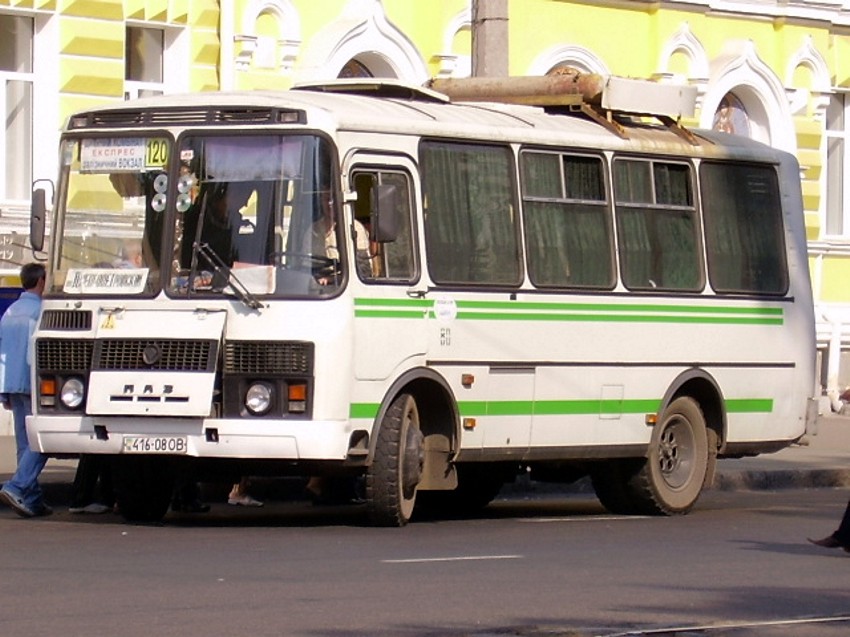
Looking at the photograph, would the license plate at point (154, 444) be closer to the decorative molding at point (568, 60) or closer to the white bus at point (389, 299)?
the white bus at point (389, 299)

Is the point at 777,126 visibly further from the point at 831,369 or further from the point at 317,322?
the point at 317,322

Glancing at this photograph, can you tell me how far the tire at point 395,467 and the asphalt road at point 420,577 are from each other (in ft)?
0.59

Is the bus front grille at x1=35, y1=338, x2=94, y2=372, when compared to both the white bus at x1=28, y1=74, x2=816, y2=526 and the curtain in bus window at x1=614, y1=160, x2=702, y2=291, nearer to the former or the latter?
the white bus at x1=28, y1=74, x2=816, y2=526

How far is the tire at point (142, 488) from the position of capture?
1523cm

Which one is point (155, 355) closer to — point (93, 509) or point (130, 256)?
point (130, 256)

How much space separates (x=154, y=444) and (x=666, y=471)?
460 cm

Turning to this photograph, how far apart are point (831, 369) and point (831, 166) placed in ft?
11.7

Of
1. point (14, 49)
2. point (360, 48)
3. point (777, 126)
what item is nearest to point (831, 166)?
point (777, 126)

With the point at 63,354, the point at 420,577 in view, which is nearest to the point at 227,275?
the point at 63,354

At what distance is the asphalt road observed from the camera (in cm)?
977

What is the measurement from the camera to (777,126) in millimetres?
31453

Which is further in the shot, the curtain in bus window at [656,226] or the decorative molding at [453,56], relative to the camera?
the decorative molding at [453,56]

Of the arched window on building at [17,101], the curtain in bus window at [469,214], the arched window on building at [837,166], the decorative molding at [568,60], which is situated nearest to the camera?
the curtain in bus window at [469,214]

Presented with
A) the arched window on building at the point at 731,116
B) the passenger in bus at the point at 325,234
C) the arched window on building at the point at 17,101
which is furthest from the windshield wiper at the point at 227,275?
the arched window on building at the point at 731,116
